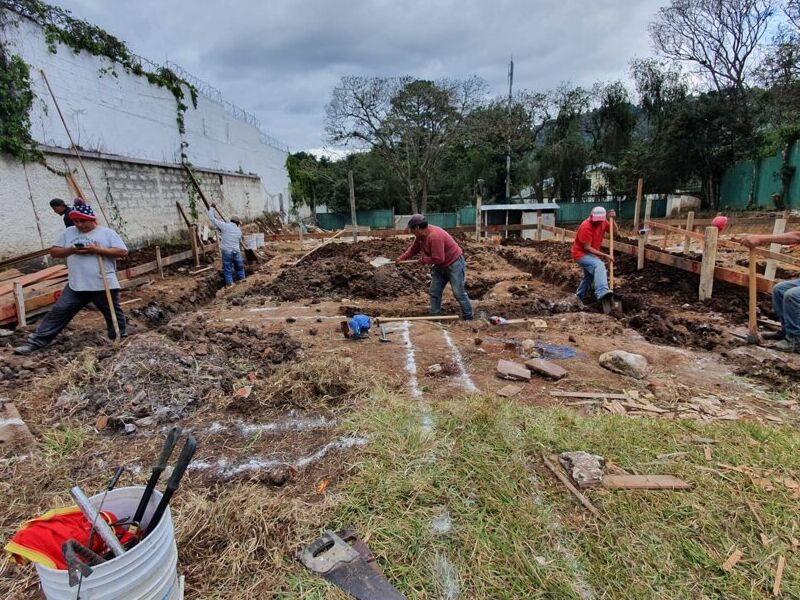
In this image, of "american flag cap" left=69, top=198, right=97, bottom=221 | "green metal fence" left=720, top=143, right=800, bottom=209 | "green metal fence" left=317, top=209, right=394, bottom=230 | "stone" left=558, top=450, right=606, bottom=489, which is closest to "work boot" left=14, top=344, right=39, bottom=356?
"american flag cap" left=69, top=198, right=97, bottom=221

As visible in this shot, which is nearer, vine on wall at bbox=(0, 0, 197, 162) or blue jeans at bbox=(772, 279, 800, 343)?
blue jeans at bbox=(772, 279, 800, 343)

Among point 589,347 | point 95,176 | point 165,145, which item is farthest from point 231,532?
point 165,145

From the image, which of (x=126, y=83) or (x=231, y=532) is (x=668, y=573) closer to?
(x=231, y=532)

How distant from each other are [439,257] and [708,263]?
4.16 metres

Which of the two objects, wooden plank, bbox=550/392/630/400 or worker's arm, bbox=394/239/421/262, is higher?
worker's arm, bbox=394/239/421/262

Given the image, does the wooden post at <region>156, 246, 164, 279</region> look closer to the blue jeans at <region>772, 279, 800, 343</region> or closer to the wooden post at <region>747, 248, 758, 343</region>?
the wooden post at <region>747, 248, 758, 343</region>

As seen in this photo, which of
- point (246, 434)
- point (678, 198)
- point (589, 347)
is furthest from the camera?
point (678, 198)

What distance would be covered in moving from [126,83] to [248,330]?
11.1 metres

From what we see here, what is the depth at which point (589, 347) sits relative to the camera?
5152 mm

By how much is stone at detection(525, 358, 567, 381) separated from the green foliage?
988 cm

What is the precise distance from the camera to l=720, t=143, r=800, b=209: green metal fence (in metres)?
20.6

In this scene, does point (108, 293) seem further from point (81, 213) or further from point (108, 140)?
point (108, 140)

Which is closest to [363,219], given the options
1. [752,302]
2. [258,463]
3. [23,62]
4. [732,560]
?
[23,62]

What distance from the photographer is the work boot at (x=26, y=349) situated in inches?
190
